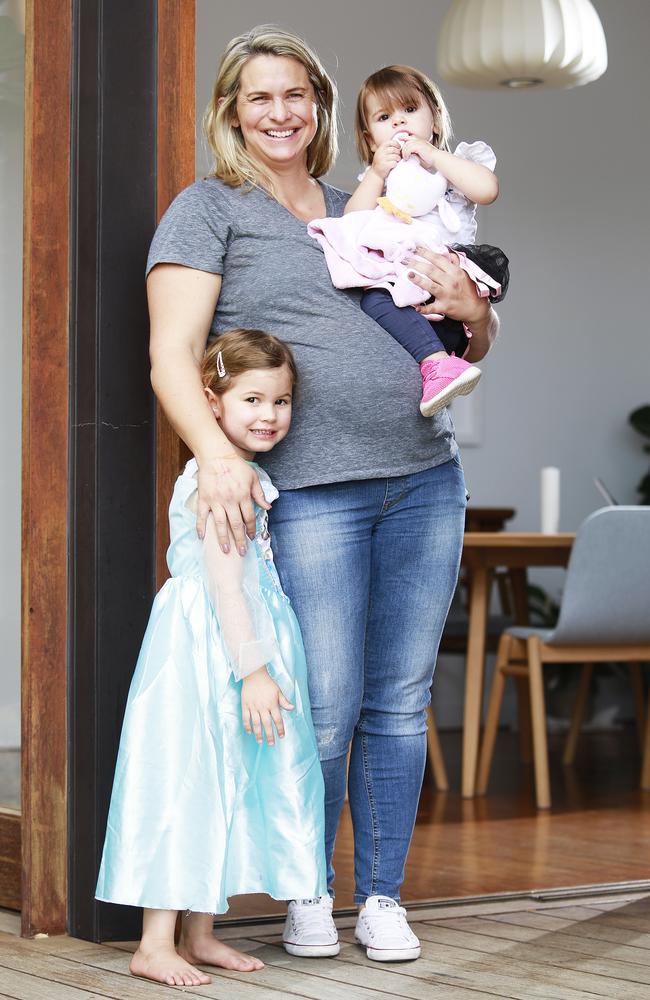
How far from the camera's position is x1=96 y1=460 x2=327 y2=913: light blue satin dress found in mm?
1809

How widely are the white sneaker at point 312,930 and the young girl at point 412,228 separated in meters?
0.74

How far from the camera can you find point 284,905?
236cm

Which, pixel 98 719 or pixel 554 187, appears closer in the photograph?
pixel 98 719

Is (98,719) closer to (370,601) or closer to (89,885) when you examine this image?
(89,885)

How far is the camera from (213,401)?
1.92 meters

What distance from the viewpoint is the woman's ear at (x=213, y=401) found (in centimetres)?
190

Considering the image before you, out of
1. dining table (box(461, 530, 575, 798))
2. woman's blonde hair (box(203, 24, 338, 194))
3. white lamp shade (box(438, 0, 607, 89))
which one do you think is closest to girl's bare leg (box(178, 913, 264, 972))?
woman's blonde hair (box(203, 24, 338, 194))

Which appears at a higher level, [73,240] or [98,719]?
[73,240]

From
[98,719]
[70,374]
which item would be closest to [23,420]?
[70,374]

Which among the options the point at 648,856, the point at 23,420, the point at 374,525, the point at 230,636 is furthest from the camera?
the point at 648,856

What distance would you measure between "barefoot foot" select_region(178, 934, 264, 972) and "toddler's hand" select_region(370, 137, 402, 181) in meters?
1.16

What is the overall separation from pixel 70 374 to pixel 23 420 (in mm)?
110

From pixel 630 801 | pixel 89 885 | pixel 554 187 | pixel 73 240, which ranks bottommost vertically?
pixel 630 801

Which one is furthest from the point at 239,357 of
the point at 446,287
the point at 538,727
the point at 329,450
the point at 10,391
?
the point at 538,727
